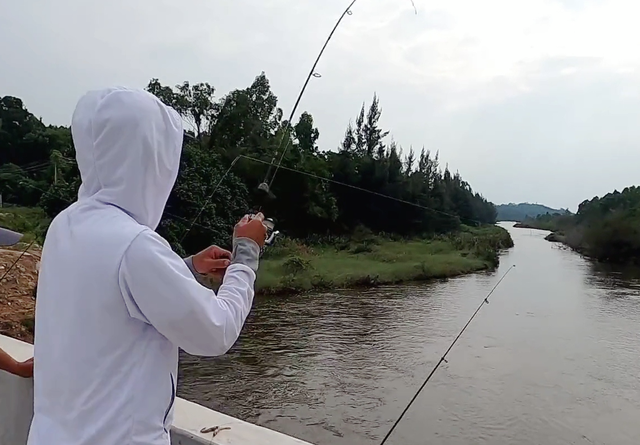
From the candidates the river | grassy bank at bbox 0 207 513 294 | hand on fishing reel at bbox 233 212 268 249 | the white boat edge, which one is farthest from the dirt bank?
hand on fishing reel at bbox 233 212 268 249

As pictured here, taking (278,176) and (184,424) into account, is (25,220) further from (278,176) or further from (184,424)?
(184,424)

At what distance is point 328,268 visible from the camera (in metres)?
16.4

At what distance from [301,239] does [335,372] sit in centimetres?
1064

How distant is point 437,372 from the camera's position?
873cm

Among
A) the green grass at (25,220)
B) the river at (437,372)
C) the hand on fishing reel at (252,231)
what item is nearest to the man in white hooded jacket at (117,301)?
the hand on fishing reel at (252,231)

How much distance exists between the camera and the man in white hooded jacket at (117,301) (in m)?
0.92

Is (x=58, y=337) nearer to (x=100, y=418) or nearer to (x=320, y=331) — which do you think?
(x=100, y=418)

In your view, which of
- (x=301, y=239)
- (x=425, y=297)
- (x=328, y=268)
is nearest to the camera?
(x=425, y=297)

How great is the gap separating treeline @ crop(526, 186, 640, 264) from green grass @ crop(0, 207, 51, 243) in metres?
20.4

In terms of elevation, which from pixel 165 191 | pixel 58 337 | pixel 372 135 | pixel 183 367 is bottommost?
pixel 183 367

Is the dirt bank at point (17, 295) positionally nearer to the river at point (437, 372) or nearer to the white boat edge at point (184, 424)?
the river at point (437, 372)

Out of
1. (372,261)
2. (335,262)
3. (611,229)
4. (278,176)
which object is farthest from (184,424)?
(611,229)

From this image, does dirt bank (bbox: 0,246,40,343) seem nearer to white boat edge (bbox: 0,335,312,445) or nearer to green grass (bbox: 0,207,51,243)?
green grass (bbox: 0,207,51,243)

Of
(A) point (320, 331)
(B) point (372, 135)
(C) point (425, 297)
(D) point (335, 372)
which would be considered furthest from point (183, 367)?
(B) point (372, 135)
